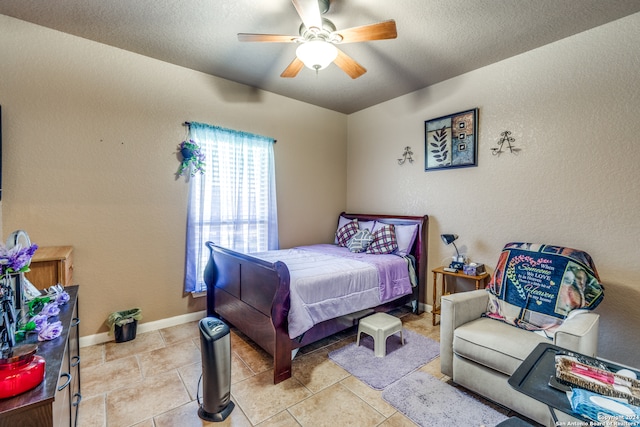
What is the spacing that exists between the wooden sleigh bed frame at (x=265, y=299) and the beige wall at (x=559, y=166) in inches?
23.9

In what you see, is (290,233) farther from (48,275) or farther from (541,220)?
(541,220)

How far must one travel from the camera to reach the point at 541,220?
9.09 feet

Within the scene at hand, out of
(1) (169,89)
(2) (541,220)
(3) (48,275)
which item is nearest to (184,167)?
(1) (169,89)

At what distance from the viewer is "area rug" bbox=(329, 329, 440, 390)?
2295 millimetres

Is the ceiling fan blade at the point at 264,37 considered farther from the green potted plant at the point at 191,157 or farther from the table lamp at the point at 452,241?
the table lamp at the point at 452,241

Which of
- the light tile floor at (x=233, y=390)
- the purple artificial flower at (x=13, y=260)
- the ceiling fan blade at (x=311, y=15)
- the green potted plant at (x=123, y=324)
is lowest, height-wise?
the light tile floor at (x=233, y=390)

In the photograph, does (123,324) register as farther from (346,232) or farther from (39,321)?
(346,232)

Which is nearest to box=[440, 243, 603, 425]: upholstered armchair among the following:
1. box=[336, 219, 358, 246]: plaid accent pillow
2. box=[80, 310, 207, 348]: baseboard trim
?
box=[336, 219, 358, 246]: plaid accent pillow

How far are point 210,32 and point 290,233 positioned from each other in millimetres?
2537

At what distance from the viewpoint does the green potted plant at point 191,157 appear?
317 centimetres

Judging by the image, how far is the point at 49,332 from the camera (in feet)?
A: 3.70

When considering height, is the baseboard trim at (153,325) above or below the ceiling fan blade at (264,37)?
below

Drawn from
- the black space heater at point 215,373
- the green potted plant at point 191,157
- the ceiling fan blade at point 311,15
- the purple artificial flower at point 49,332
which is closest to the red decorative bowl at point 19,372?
the purple artificial flower at point 49,332

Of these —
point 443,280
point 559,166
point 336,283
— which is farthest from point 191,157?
point 559,166
